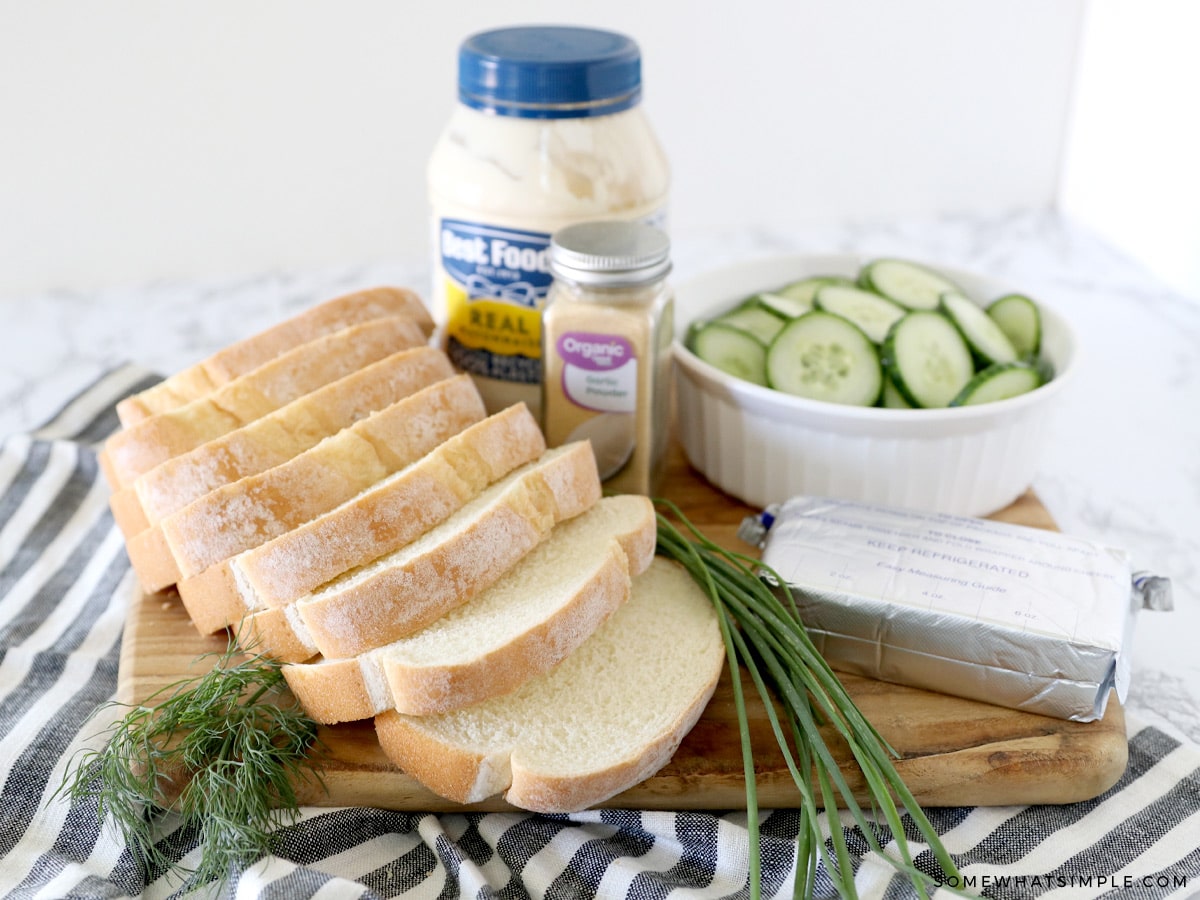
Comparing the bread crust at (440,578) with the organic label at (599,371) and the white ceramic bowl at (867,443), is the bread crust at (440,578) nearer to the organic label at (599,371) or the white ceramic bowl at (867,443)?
the organic label at (599,371)

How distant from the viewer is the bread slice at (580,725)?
1785mm

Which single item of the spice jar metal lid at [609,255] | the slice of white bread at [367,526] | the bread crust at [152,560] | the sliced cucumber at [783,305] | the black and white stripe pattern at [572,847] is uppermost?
the spice jar metal lid at [609,255]

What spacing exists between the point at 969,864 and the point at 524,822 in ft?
2.25

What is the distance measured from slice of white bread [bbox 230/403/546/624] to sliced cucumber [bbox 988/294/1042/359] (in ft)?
4.14

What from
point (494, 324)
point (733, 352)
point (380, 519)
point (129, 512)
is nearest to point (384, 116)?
point (494, 324)

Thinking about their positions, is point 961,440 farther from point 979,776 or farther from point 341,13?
point 341,13

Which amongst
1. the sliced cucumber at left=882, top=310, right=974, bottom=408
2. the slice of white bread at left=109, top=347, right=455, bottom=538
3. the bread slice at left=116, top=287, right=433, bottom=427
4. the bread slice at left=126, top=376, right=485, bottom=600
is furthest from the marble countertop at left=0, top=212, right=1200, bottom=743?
the bread slice at left=126, top=376, right=485, bottom=600

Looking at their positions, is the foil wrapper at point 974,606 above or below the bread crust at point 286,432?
below

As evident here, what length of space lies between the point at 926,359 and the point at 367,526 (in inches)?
49.0

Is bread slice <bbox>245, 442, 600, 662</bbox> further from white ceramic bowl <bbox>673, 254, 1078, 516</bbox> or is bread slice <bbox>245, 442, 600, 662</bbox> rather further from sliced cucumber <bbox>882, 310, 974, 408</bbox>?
sliced cucumber <bbox>882, 310, 974, 408</bbox>

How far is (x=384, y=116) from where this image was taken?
3.86m

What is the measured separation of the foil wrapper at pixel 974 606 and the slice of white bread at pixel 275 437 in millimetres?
788

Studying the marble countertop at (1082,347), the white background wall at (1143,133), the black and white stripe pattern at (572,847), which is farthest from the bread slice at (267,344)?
the white background wall at (1143,133)

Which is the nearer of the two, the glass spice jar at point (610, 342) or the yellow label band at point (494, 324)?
the glass spice jar at point (610, 342)
